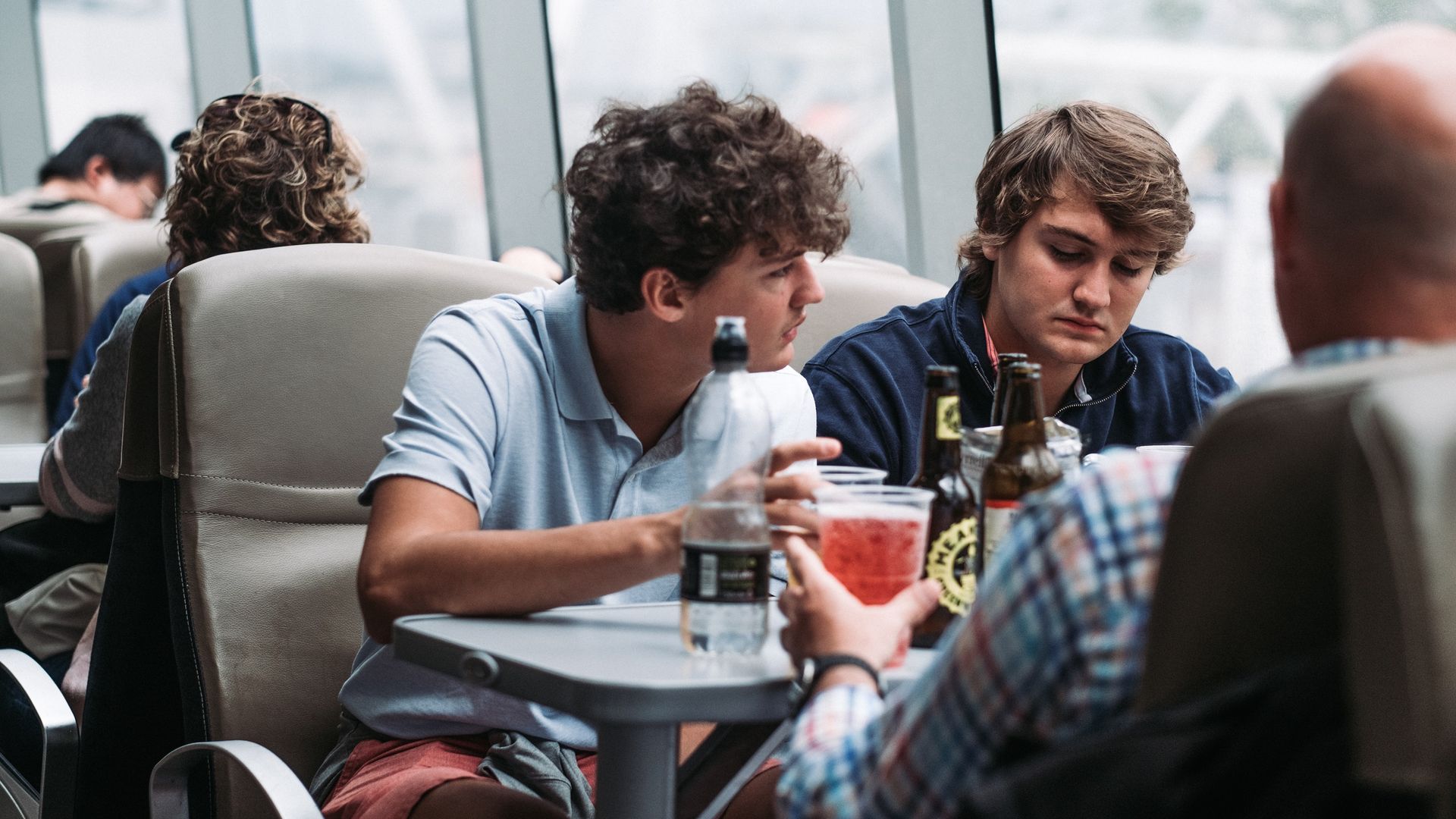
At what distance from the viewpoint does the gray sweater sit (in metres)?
2.29

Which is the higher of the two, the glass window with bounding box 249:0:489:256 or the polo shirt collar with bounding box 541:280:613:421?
the glass window with bounding box 249:0:489:256

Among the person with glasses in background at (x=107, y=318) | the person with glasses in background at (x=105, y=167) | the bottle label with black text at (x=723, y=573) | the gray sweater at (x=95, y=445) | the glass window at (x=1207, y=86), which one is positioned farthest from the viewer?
the person with glasses in background at (x=105, y=167)

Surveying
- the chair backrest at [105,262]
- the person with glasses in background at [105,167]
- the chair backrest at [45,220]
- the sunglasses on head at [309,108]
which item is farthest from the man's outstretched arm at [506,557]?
the person with glasses in background at [105,167]

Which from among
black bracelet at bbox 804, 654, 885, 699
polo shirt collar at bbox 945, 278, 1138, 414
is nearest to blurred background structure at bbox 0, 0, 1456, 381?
polo shirt collar at bbox 945, 278, 1138, 414

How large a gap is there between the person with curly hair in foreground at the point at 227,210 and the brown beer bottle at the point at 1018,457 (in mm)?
1491

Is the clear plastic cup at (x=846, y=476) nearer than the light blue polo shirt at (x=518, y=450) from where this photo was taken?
Yes

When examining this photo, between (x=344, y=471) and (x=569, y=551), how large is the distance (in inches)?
26.3

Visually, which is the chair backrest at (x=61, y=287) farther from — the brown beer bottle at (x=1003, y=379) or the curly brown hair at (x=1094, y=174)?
the brown beer bottle at (x=1003, y=379)

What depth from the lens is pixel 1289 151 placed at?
33.6 inches

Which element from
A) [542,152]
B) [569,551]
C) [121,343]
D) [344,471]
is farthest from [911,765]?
[542,152]

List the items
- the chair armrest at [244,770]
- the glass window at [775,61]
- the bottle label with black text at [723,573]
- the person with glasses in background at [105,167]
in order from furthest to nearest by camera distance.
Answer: the person with glasses in background at [105,167] < the glass window at [775,61] < the chair armrest at [244,770] < the bottle label with black text at [723,573]

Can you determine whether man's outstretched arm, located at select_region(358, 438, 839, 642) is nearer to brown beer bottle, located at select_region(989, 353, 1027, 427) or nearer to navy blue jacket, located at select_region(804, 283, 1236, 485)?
brown beer bottle, located at select_region(989, 353, 1027, 427)

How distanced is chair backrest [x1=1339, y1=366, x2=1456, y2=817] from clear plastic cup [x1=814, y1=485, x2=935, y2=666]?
1.90 ft

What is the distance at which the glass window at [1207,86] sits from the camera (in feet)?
10.1
